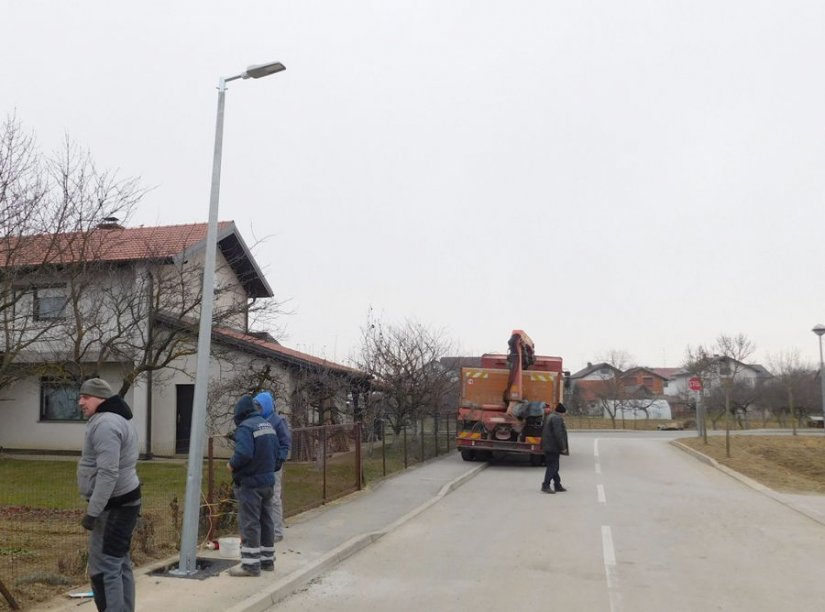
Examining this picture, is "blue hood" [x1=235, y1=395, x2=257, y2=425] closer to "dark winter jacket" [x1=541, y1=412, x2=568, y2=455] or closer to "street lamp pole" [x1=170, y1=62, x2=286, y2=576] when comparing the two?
"street lamp pole" [x1=170, y1=62, x2=286, y2=576]

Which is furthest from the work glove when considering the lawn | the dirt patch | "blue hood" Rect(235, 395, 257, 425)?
the dirt patch

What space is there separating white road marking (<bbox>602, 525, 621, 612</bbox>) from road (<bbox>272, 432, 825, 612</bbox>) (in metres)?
0.01

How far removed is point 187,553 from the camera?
7.30 metres

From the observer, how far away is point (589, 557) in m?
8.87

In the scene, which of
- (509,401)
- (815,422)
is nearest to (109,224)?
(509,401)

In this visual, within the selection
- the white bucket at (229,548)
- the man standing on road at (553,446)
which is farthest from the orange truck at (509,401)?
the white bucket at (229,548)

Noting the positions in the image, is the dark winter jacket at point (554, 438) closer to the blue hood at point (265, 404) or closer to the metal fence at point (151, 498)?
the metal fence at point (151, 498)

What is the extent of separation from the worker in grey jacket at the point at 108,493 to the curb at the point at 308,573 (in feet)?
3.81

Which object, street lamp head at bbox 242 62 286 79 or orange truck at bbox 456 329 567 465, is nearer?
street lamp head at bbox 242 62 286 79

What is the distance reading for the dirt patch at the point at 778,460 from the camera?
18672 mm

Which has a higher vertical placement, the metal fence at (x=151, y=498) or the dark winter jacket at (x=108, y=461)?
the dark winter jacket at (x=108, y=461)

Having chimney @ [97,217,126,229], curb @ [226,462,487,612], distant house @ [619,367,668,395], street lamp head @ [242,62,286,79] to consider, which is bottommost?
curb @ [226,462,487,612]

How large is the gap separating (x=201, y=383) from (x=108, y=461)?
255 centimetres

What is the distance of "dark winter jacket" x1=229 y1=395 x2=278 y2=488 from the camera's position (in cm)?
749
